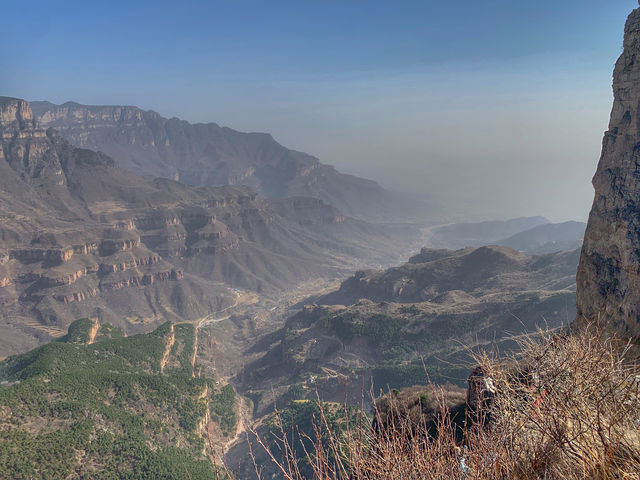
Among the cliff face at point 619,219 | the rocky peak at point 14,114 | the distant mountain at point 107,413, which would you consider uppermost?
the rocky peak at point 14,114

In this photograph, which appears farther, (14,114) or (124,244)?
(14,114)

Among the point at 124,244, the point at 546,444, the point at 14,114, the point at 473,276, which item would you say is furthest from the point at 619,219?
the point at 14,114

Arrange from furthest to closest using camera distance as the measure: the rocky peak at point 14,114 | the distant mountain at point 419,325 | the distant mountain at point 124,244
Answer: the rocky peak at point 14,114 < the distant mountain at point 124,244 < the distant mountain at point 419,325

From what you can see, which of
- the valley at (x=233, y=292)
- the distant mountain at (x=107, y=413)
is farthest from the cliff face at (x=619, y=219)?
the distant mountain at (x=107, y=413)

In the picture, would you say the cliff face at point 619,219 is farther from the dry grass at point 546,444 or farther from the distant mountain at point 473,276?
the distant mountain at point 473,276

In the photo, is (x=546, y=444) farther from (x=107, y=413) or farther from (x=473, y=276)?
(x=473, y=276)

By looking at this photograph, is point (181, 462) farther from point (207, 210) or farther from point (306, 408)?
point (207, 210)

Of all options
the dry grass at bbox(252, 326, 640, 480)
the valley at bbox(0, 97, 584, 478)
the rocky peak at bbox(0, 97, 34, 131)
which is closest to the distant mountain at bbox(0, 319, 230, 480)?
the valley at bbox(0, 97, 584, 478)
